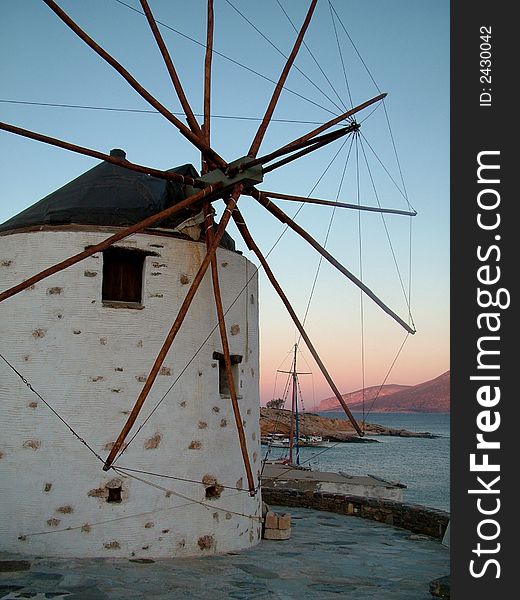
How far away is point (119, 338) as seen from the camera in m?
9.15

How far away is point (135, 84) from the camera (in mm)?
8875

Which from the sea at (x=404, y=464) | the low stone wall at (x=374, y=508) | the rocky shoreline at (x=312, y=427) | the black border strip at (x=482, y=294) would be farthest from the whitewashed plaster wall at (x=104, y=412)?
the rocky shoreline at (x=312, y=427)

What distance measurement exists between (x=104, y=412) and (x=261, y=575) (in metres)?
2.69

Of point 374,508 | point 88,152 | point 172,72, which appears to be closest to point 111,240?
point 88,152

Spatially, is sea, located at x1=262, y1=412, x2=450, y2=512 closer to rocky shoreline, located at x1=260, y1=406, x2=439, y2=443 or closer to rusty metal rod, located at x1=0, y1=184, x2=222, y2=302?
rocky shoreline, located at x1=260, y1=406, x2=439, y2=443

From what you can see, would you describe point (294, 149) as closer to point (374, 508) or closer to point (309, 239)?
point (309, 239)

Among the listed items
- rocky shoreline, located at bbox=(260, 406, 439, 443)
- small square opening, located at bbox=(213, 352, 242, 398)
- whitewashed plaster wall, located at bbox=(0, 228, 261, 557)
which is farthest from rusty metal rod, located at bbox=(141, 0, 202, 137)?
rocky shoreline, located at bbox=(260, 406, 439, 443)

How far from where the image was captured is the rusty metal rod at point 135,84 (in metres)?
8.64

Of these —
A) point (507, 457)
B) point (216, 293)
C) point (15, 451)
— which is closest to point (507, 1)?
point (507, 457)

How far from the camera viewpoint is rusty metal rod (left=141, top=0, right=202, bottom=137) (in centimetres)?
943

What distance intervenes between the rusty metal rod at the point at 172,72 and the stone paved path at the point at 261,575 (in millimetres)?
5507

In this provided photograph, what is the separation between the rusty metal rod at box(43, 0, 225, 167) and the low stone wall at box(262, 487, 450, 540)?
659cm

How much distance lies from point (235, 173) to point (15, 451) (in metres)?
4.36

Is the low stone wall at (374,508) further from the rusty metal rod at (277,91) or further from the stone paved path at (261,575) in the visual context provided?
the rusty metal rod at (277,91)
